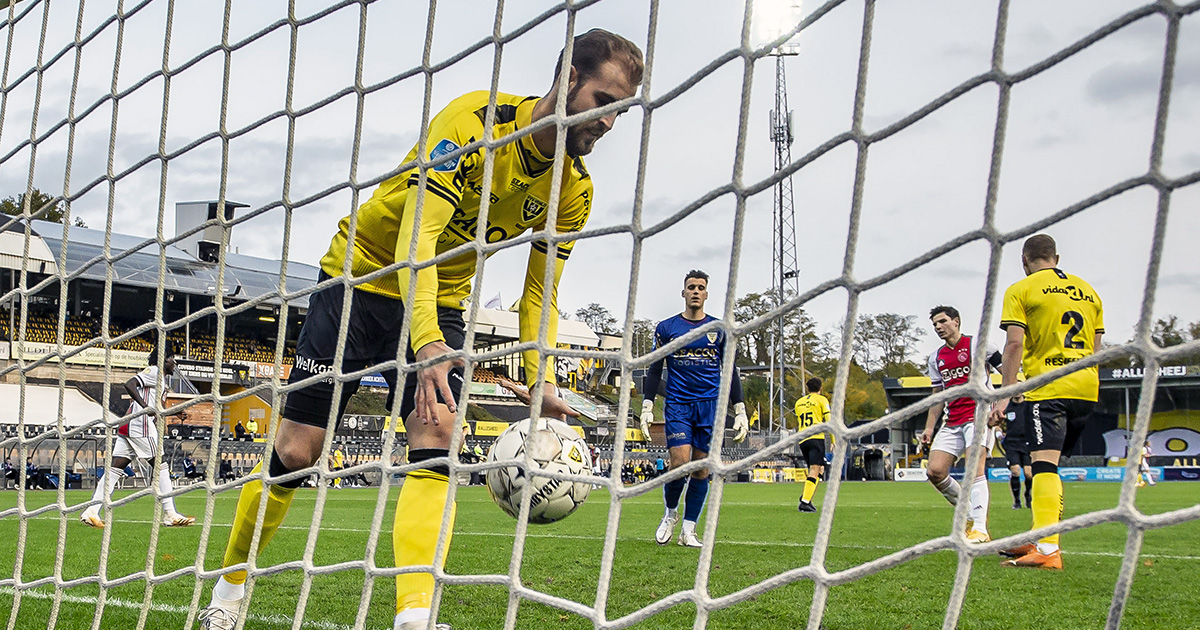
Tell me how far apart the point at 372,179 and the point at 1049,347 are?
3.26 m

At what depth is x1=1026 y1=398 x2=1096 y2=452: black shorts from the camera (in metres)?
4.45

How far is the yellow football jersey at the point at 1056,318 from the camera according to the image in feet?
14.4

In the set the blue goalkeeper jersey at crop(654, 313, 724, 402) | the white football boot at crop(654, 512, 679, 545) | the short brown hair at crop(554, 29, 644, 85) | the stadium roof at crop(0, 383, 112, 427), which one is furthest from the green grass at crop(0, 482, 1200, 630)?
the stadium roof at crop(0, 383, 112, 427)

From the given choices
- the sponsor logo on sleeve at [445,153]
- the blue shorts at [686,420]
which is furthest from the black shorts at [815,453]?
the sponsor logo on sleeve at [445,153]

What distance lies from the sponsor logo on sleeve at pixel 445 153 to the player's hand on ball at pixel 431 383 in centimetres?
46

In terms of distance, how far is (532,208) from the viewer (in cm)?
282

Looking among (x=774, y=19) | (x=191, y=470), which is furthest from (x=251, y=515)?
(x=191, y=470)

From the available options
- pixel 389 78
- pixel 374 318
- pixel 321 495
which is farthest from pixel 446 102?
pixel 321 495

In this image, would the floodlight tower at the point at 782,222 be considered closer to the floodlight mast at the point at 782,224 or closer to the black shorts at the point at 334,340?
the floodlight mast at the point at 782,224

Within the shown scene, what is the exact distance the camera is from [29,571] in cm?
462

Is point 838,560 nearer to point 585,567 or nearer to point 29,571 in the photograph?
point 585,567

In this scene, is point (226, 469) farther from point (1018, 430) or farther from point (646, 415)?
point (1018, 430)

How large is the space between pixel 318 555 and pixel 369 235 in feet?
9.42

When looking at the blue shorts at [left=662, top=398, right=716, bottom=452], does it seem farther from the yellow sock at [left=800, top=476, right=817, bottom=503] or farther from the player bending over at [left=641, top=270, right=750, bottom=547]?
the yellow sock at [left=800, top=476, right=817, bottom=503]
